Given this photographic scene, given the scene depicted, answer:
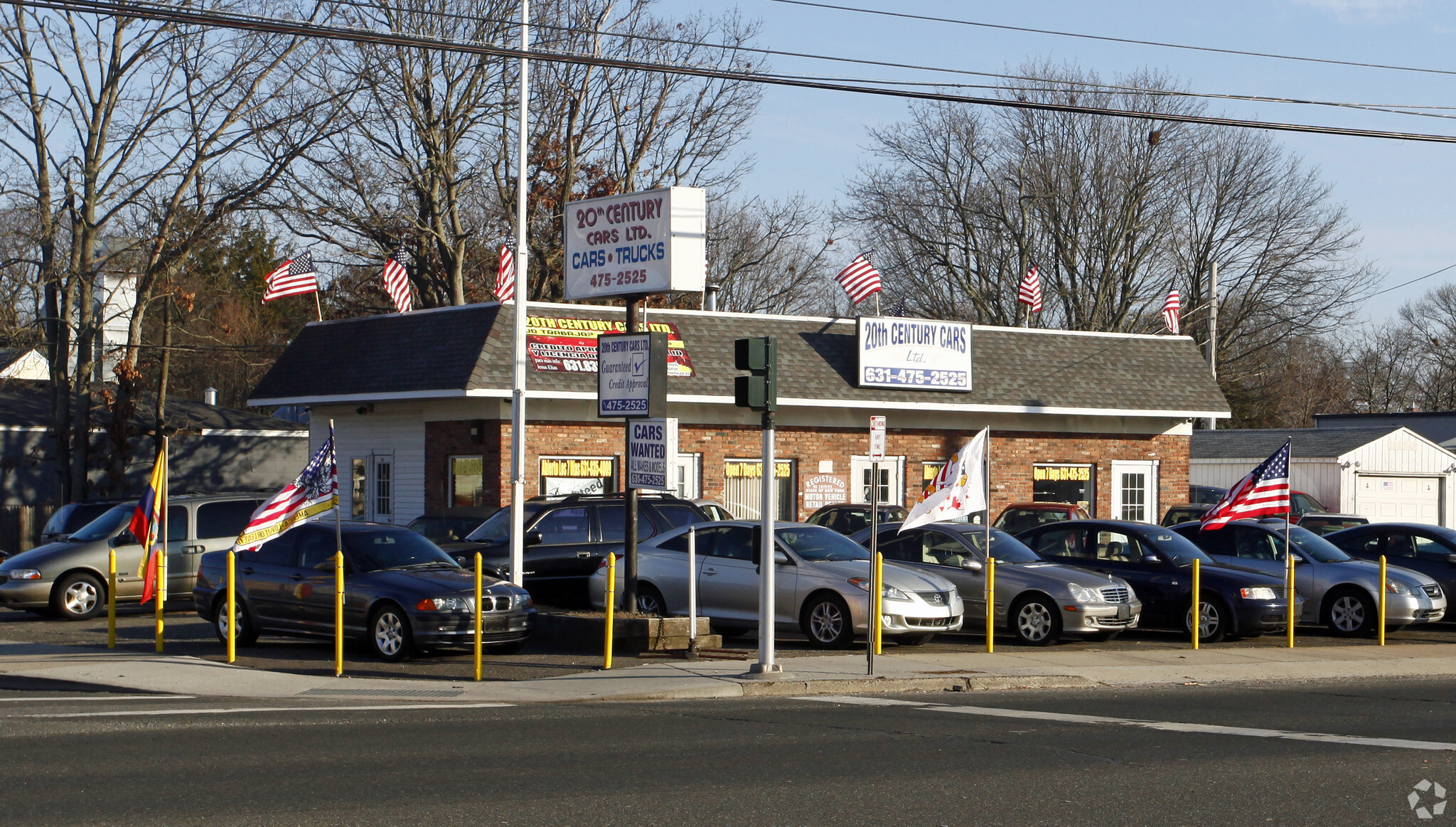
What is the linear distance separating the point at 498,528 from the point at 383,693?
6230mm

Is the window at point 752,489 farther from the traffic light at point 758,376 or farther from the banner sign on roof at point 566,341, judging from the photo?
the traffic light at point 758,376

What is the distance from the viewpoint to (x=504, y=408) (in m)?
26.4

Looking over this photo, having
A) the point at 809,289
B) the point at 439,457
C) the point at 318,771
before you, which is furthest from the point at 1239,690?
the point at 809,289

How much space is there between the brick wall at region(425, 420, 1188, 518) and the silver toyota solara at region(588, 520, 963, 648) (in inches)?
352

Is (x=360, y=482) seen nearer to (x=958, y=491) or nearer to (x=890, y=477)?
(x=890, y=477)

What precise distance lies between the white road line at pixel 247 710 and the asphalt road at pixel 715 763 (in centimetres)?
5

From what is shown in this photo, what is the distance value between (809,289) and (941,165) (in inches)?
467

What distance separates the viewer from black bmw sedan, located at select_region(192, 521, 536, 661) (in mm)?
15445

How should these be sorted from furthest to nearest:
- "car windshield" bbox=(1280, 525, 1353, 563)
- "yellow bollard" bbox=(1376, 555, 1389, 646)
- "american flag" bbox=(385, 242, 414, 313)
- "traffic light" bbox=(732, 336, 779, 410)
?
"american flag" bbox=(385, 242, 414, 313) → "car windshield" bbox=(1280, 525, 1353, 563) → "yellow bollard" bbox=(1376, 555, 1389, 646) → "traffic light" bbox=(732, 336, 779, 410)

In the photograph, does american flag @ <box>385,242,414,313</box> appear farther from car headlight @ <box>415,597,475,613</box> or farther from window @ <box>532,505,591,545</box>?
car headlight @ <box>415,597,475,613</box>

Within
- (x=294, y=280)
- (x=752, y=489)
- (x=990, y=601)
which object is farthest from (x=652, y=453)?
(x=294, y=280)

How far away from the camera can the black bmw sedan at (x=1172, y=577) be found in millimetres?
18453

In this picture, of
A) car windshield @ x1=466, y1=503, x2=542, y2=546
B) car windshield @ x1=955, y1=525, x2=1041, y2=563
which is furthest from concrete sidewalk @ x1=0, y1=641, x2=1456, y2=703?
car windshield @ x1=466, y1=503, x2=542, y2=546

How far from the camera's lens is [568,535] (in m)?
19.5
